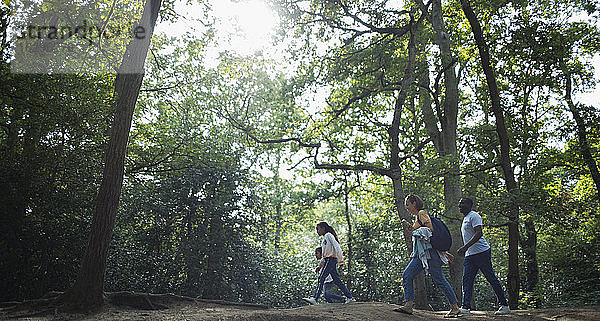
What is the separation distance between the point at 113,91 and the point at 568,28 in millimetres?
12505

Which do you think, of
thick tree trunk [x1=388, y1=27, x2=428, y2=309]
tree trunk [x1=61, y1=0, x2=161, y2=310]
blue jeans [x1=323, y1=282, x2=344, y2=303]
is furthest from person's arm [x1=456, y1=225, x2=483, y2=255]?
tree trunk [x1=61, y1=0, x2=161, y2=310]

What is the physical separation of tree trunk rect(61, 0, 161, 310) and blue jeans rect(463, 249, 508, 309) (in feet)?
21.0

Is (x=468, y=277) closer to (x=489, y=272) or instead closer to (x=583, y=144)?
(x=489, y=272)

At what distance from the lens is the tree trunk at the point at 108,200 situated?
6.88 m

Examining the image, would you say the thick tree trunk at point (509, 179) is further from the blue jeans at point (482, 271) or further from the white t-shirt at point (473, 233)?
the blue jeans at point (482, 271)

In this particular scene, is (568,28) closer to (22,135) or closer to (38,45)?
(22,135)

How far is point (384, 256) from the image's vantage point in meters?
18.6

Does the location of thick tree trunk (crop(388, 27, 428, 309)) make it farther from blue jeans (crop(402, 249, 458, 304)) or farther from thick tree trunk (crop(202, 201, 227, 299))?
thick tree trunk (crop(202, 201, 227, 299))

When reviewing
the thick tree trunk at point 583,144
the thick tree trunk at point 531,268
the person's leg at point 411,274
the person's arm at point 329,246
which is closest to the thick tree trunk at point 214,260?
the person's arm at point 329,246

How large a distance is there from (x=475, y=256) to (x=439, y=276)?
0.84m

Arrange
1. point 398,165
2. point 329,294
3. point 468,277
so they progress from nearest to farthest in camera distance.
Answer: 1. point 468,277
2. point 329,294
3. point 398,165

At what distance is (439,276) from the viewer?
22.8 ft

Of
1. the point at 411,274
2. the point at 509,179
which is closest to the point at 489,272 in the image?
the point at 411,274

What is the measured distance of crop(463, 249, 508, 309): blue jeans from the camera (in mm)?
7191
